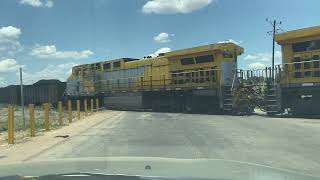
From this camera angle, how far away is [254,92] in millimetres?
32125

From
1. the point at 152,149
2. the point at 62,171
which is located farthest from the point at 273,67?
the point at 62,171

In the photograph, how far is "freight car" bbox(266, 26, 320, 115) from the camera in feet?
89.6

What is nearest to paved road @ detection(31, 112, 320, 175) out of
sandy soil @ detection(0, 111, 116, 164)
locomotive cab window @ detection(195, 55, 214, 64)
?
sandy soil @ detection(0, 111, 116, 164)

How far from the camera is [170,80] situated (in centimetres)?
A: 3819

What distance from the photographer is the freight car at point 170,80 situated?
3403cm

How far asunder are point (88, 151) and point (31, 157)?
1466 millimetres

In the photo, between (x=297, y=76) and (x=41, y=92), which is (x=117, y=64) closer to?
(x=41, y=92)

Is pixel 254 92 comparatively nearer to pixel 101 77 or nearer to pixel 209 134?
pixel 209 134

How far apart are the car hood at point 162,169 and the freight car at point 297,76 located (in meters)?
23.0

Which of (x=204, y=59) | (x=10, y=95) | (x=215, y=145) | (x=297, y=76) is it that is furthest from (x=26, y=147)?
(x=10, y=95)

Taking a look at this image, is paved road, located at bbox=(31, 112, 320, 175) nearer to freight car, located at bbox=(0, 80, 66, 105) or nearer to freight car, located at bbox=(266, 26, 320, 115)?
freight car, located at bbox=(266, 26, 320, 115)

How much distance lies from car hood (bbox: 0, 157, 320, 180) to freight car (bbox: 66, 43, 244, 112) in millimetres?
27020

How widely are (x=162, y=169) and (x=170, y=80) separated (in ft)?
110

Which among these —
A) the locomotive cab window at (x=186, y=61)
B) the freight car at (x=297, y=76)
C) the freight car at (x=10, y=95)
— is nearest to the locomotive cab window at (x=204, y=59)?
the locomotive cab window at (x=186, y=61)
